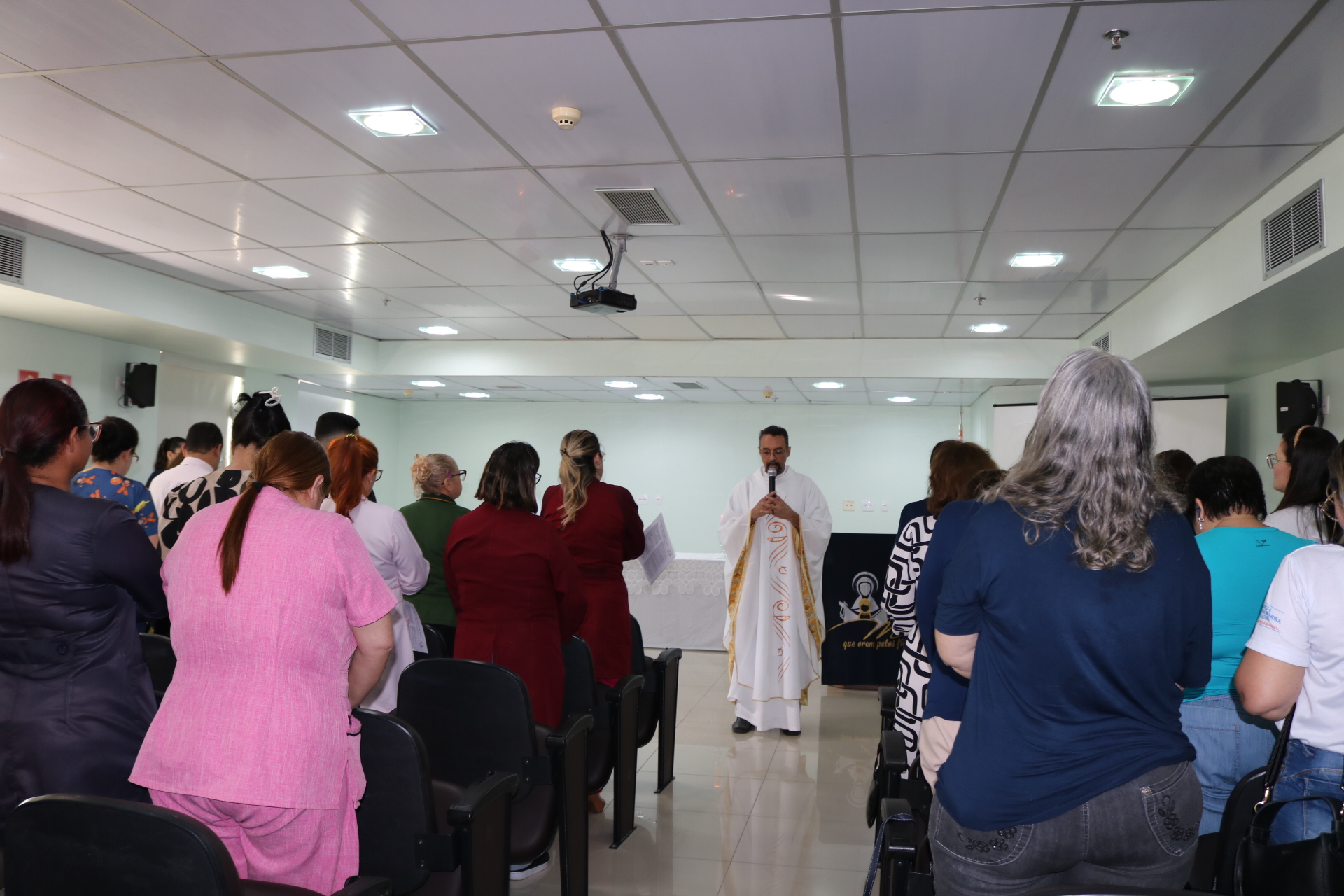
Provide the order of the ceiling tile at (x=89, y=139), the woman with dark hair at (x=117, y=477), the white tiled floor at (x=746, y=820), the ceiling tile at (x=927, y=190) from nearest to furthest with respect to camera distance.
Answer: the white tiled floor at (x=746, y=820) → the ceiling tile at (x=89, y=139) → the woman with dark hair at (x=117, y=477) → the ceiling tile at (x=927, y=190)

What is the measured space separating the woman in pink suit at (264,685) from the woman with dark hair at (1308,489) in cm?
291

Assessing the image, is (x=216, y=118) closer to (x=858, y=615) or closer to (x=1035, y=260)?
(x=1035, y=260)

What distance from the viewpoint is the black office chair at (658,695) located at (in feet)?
12.9

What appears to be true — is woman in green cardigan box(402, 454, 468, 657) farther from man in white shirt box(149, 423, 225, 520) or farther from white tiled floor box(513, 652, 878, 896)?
man in white shirt box(149, 423, 225, 520)

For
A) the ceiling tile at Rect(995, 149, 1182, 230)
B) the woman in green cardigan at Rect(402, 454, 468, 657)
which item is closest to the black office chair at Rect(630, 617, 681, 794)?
the woman in green cardigan at Rect(402, 454, 468, 657)

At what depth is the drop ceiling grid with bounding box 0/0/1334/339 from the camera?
10.0 ft

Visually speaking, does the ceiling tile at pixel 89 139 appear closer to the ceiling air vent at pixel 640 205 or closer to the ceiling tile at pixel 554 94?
the ceiling tile at pixel 554 94

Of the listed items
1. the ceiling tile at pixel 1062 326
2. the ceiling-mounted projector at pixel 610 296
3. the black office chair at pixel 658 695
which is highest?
the ceiling tile at pixel 1062 326

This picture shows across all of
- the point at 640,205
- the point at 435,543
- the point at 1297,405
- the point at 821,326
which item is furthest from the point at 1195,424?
the point at 435,543

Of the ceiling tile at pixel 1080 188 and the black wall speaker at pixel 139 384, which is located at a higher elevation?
the ceiling tile at pixel 1080 188

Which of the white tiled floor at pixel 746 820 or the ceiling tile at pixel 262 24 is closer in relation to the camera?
the ceiling tile at pixel 262 24

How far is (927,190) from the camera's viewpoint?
458 centimetres

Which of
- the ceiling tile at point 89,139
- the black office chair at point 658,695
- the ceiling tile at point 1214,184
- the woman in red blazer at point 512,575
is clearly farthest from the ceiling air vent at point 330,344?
the ceiling tile at point 1214,184

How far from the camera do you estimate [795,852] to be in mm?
3578
